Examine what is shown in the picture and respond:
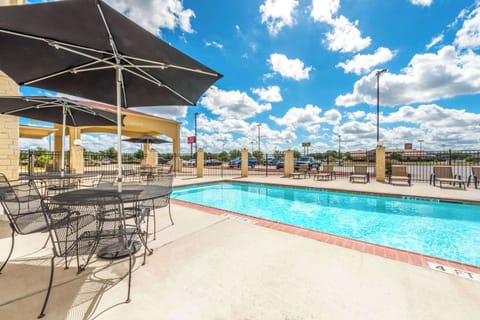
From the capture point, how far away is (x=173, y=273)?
7.04 feet

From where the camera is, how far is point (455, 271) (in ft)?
7.29

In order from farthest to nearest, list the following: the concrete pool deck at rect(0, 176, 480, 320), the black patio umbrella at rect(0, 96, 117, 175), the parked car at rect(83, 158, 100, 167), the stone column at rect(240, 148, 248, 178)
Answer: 1. the stone column at rect(240, 148, 248, 178)
2. the parked car at rect(83, 158, 100, 167)
3. the black patio umbrella at rect(0, 96, 117, 175)
4. the concrete pool deck at rect(0, 176, 480, 320)

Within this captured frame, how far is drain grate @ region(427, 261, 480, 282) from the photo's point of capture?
6.92 feet

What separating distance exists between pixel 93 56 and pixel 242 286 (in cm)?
345

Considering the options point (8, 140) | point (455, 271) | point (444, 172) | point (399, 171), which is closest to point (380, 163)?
point (399, 171)

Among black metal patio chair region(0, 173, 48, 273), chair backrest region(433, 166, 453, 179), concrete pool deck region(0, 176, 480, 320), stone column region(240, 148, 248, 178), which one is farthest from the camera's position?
stone column region(240, 148, 248, 178)

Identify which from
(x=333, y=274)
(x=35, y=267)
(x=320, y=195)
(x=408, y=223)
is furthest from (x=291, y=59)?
(x=35, y=267)

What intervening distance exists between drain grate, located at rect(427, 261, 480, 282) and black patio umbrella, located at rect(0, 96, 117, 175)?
235 inches

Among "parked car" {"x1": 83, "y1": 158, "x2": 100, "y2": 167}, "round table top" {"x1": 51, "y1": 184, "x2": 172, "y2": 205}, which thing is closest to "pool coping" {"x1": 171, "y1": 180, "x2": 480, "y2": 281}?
"round table top" {"x1": 51, "y1": 184, "x2": 172, "y2": 205}

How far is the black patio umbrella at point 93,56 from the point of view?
6.35 ft

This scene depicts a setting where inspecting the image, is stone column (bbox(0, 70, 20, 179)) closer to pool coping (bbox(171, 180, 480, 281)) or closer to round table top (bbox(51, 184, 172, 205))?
round table top (bbox(51, 184, 172, 205))

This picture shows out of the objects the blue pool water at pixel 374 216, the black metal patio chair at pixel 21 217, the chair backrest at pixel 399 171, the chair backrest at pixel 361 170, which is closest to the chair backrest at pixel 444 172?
the chair backrest at pixel 399 171

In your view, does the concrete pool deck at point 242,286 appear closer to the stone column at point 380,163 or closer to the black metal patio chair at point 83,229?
the black metal patio chair at point 83,229

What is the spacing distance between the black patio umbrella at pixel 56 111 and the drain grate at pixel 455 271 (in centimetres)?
596
